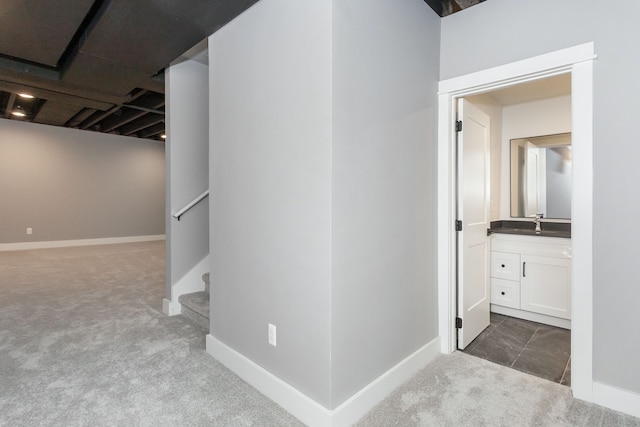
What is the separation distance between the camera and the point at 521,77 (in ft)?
6.54

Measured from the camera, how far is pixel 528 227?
3.44 metres

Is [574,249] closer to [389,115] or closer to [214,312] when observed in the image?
[389,115]

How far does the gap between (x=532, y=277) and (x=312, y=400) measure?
7.99 feet

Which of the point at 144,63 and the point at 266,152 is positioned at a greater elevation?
the point at 144,63

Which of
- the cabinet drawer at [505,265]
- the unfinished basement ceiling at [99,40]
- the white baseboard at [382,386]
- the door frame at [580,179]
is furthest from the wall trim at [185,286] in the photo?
the door frame at [580,179]

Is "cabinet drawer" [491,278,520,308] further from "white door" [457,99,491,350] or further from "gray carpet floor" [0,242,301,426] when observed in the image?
"gray carpet floor" [0,242,301,426]

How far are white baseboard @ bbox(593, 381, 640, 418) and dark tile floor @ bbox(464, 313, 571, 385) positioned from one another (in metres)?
0.25

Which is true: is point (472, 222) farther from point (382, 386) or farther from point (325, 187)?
point (325, 187)

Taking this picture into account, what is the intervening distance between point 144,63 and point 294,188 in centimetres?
215

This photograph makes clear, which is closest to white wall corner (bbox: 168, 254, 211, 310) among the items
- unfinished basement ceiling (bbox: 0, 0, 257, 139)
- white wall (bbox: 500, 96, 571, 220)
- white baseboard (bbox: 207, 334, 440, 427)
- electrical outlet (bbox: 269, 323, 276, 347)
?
white baseboard (bbox: 207, 334, 440, 427)

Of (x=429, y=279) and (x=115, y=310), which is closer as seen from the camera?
(x=429, y=279)

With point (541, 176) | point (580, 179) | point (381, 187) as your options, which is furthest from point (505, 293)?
point (381, 187)

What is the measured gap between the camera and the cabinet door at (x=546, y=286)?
2.86m

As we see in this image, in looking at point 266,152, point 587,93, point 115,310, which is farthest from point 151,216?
point 587,93
